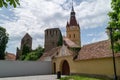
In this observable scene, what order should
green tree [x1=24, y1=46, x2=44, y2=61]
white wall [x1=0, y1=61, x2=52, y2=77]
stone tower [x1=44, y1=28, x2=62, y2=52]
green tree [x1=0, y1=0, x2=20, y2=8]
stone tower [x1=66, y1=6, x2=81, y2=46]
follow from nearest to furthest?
green tree [x1=0, y1=0, x2=20, y2=8] → white wall [x1=0, y1=61, x2=52, y2=77] → green tree [x1=24, y1=46, x2=44, y2=61] → stone tower [x1=44, y1=28, x2=62, y2=52] → stone tower [x1=66, y1=6, x2=81, y2=46]

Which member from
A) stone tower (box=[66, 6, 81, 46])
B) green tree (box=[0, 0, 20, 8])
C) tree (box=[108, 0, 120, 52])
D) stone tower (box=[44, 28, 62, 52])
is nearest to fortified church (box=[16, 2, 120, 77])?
tree (box=[108, 0, 120, 52])

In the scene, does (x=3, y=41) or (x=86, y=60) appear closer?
(x=86, y=60)

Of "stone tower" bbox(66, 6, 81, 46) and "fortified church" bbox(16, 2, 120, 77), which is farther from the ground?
"stone tower" bbox(66, 6, 81, 46)

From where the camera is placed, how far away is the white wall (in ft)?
107

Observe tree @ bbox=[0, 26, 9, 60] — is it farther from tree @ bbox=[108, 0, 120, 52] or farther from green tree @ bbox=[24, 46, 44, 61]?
tree @ bbox=[108, 0, 120, 52]

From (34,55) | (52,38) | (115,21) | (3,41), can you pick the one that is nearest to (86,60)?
(115,21)

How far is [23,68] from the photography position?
1373 inches

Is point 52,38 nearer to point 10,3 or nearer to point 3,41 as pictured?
point 3,41

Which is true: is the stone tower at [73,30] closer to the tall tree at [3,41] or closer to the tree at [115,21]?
the tall tree at [3,41]

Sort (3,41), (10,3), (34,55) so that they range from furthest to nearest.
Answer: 1. (34,55)
2. (3,41)
3. (10,3)

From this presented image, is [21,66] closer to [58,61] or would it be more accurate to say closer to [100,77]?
[58,61]

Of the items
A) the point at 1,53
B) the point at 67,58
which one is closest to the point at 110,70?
the point at 67,58

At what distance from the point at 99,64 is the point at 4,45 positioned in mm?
29090

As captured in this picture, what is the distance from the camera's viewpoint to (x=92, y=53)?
82.9 ft
